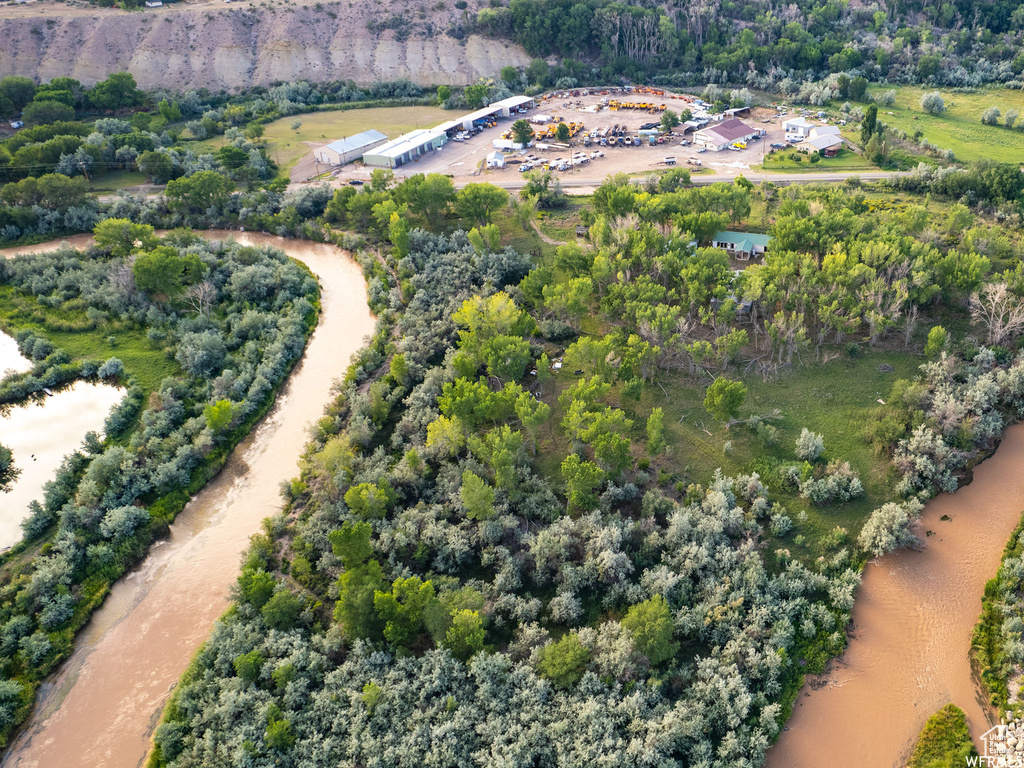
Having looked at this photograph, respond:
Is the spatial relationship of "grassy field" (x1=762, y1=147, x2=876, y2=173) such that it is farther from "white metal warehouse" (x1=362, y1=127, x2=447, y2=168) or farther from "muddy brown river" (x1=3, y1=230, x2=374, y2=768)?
"muddy brown river" (x1=3, y1=230, x2=374, y2=768)

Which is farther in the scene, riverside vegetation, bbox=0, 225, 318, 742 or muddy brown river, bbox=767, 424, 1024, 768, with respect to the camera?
riverside vegetation, bbox=0, 225, 318, 742

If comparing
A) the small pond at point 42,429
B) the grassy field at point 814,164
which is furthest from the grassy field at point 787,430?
the grassy field at point 814,164

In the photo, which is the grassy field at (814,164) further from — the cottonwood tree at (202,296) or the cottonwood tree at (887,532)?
the cottonwood tree at (202,296)

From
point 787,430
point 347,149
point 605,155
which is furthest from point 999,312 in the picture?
point 347,149

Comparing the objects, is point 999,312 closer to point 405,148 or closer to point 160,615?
point 160,615

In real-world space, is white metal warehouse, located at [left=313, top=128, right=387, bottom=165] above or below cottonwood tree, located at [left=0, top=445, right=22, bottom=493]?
above

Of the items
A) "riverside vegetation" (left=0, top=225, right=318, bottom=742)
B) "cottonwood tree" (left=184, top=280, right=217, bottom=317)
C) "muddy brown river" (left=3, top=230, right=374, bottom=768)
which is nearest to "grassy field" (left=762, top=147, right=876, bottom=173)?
"riverside vegetation" (left=0, top=225, right=318, bottom=742)
